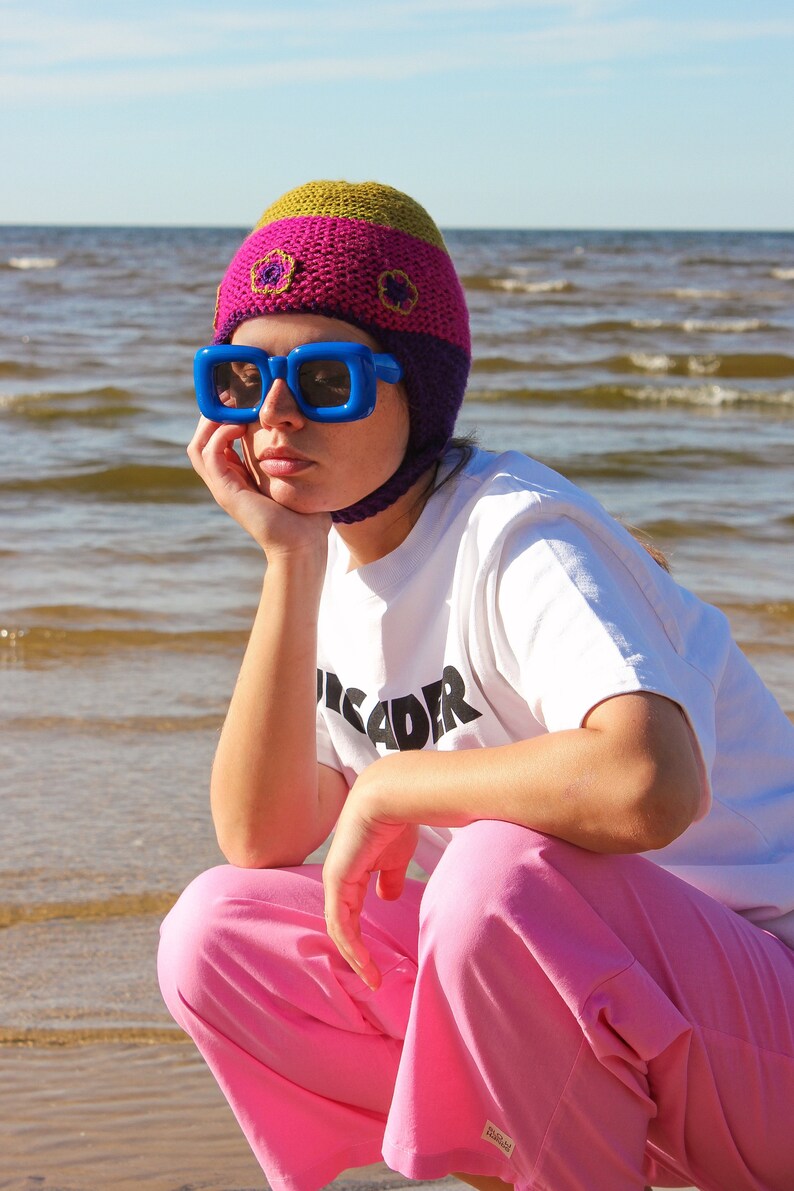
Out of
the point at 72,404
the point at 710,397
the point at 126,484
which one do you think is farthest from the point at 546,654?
the point at 710,397

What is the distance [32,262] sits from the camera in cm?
3222

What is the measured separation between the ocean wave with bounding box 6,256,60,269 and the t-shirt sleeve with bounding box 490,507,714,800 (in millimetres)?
29616

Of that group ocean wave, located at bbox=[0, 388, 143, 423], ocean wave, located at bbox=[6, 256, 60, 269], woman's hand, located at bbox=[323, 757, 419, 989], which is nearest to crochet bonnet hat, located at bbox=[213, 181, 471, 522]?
woman's hand, located at bbox=[323, 757, 419, 989]

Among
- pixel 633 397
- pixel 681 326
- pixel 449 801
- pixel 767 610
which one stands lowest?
pixel 681 326

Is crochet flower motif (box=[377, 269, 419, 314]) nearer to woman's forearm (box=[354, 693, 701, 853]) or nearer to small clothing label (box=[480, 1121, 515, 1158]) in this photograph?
woman's forearm (box=[354, 693, 701, 853])

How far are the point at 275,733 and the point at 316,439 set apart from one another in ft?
1.30

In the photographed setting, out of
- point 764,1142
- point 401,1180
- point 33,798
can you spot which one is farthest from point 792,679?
point 764,1142

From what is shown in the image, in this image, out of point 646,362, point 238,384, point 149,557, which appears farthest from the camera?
point 646,362

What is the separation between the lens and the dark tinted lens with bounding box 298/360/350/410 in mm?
1797

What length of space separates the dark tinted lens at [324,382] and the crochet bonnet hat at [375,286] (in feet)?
0.24

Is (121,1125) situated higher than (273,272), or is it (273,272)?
(273,272)

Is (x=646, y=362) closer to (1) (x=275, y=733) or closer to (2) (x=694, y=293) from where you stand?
(2) (x=694, y=293)

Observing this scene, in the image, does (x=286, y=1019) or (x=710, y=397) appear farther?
(x=710, y=397)

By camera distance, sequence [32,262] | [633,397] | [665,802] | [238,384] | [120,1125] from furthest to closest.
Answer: [32,262] < [633,397] < [120,1125] < [238,384] < [665,802]
